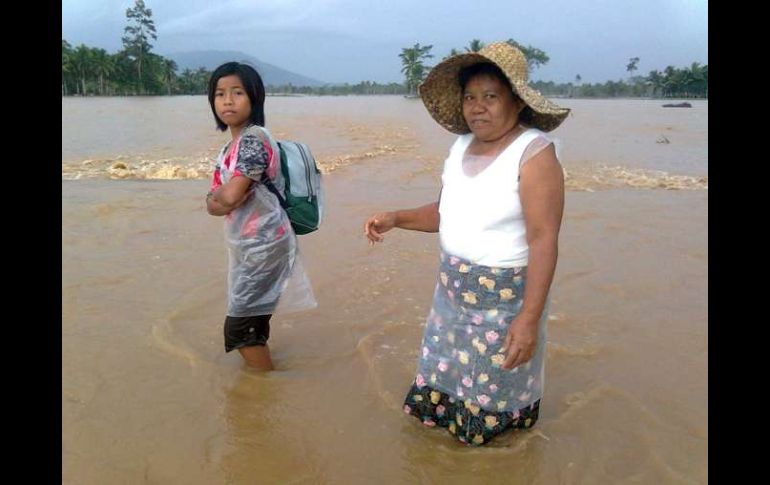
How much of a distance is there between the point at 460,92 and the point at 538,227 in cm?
73

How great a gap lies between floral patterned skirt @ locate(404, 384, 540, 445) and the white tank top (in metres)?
0.65

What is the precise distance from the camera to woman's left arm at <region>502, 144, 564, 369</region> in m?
1.97

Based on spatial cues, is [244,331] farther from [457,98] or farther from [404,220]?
[457,98]

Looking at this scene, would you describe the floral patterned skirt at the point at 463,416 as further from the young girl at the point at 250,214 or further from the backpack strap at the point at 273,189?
the backpack strap at the point at 273,189

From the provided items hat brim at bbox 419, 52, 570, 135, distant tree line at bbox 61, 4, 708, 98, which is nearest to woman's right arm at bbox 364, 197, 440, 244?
hat brim at bbox 419, 52, 570, 135

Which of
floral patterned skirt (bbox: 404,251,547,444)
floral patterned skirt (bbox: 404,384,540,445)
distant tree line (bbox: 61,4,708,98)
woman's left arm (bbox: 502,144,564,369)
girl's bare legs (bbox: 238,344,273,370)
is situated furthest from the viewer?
distant tree line (bbox: 61,4,708,98)

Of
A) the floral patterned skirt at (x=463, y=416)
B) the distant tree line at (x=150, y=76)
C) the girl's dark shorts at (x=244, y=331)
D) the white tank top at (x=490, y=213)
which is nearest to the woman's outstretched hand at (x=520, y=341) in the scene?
the white tank top at (x=490, y=213)

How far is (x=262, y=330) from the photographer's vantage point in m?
2.96

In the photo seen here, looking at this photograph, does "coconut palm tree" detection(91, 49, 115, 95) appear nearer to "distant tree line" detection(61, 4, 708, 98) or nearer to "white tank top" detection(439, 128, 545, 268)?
"distant tree line" detection(61, 4, 708, 98)

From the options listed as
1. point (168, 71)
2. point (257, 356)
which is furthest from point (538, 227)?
point (168, 71)
